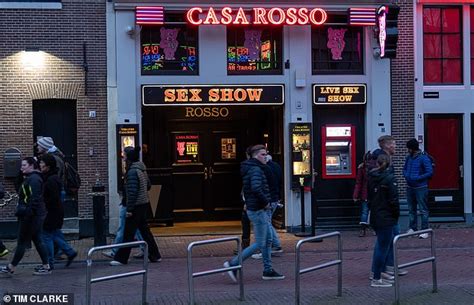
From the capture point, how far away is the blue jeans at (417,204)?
1394 centimetres

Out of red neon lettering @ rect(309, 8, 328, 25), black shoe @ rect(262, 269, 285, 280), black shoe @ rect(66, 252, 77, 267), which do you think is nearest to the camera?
black shoe @ rect(262, 269, 285, 280)

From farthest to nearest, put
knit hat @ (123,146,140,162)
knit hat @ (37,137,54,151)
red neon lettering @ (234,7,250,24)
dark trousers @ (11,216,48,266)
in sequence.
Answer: red neon lettering @ (234,7,250,24) → knit hat @ (37,137,54,151) → knit hat @ (123,146,140,162) → dark trousers @ (11,216,48,266)

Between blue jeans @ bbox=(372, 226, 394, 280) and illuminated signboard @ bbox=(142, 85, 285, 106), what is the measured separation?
6.19 meters

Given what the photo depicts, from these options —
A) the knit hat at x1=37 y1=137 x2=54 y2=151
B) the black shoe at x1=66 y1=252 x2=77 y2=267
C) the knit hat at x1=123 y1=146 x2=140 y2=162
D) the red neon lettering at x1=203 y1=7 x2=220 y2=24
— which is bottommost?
the black shoe at x1=66 y1=252 x2=77 y2=267

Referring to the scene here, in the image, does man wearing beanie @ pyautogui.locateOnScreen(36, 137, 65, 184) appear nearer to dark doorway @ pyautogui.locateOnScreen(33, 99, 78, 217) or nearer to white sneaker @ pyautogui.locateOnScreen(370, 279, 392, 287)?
dark doorway @ pyautogui.locateOnScreen(33, 99, 78, 217)

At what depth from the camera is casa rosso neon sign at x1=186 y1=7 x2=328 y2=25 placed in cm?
1431

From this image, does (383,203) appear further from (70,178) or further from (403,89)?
(403,89)

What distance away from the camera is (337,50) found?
15.3 metres

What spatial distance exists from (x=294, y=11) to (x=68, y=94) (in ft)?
16.6

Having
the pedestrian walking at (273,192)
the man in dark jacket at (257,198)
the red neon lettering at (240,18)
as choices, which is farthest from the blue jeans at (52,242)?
the red neon lettering at (240,18)

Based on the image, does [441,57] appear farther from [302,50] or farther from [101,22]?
[101,22]

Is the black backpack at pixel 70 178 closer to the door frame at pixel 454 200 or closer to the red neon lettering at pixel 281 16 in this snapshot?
the red neon lettering at pixel 281 16

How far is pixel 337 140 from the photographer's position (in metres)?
15.3
